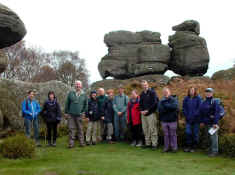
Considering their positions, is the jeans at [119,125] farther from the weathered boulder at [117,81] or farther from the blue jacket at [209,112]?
the weathered boulder at [117,81]

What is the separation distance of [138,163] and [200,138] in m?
3.32

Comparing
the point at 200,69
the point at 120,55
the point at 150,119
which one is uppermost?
the point at 120,55

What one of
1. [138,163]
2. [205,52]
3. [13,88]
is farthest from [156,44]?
[138,163]

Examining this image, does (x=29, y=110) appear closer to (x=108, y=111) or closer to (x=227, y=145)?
(x=108, y=111)

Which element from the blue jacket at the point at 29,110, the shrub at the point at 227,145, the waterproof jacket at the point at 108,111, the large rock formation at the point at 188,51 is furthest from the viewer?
the large rock formation at the point at 188,51

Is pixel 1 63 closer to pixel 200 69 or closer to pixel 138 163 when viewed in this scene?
pixel 138 163

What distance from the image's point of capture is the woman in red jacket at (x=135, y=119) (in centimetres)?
968

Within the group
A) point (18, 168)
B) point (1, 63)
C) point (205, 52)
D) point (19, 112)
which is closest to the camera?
point (18, 168)

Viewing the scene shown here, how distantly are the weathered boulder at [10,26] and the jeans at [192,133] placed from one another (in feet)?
22.0

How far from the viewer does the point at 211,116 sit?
26.7ft

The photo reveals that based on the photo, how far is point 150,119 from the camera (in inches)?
360

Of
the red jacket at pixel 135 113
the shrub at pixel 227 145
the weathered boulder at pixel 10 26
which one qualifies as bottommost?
the shrub at pixel 227 145

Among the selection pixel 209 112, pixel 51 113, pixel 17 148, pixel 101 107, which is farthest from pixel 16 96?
pixel 209 112

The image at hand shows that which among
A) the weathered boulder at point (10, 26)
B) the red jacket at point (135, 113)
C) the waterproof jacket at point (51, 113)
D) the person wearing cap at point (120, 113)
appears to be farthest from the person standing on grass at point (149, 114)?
the weathered boulder at point (10, 26)
